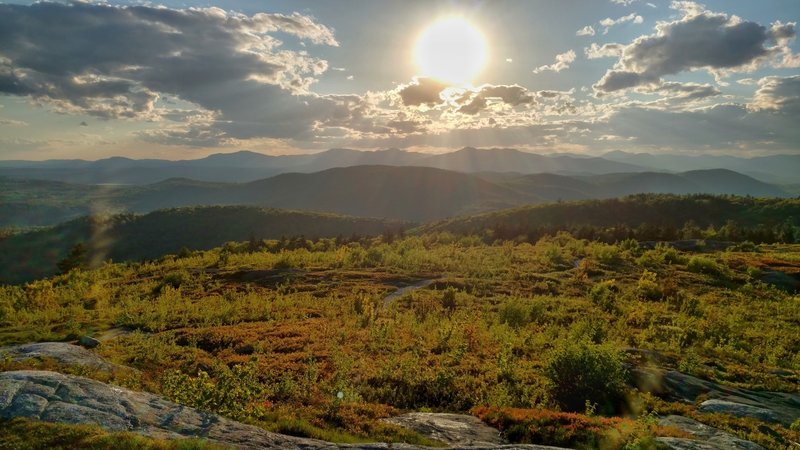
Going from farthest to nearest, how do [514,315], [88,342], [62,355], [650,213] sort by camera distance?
[650,213] → [514,315] → [88,342] → [62,355]

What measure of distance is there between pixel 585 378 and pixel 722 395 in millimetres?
4479

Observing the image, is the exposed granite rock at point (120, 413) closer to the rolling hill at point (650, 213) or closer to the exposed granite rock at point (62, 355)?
the exposed granite rock at point (62, 355)

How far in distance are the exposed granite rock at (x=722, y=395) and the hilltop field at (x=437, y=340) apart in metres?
0.21

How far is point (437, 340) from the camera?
21516 mm

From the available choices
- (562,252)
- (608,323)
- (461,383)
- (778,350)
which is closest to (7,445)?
(461,383)

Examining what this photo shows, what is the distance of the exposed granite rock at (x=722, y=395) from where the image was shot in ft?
44.1

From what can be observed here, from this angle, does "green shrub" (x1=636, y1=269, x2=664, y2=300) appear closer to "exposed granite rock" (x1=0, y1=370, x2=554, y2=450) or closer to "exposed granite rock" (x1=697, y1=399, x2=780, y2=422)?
"exposed granite rock" (x1=697, y1=399, x2=780, y2=422)

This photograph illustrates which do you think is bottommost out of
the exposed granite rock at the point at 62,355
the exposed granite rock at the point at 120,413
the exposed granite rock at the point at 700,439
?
the exposed granite rock at the point at 700,439

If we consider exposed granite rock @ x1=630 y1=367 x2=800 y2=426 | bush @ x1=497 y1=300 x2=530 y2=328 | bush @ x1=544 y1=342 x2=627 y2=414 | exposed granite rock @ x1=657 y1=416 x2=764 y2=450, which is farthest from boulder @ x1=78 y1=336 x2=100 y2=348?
exposed granite rock @ x1=630 y1=367 x2=800 y2=426

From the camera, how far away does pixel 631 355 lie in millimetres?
18359

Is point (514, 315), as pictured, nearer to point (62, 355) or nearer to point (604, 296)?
point (604, 296)

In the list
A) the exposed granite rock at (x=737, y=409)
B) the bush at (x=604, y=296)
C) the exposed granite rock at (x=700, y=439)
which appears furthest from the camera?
the bush at (x=604, y=296)

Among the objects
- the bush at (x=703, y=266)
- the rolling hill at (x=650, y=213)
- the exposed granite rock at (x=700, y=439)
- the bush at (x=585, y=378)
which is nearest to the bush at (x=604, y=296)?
the bush at (x=703, y=266)

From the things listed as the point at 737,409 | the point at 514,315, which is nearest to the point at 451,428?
the point at 737,409
